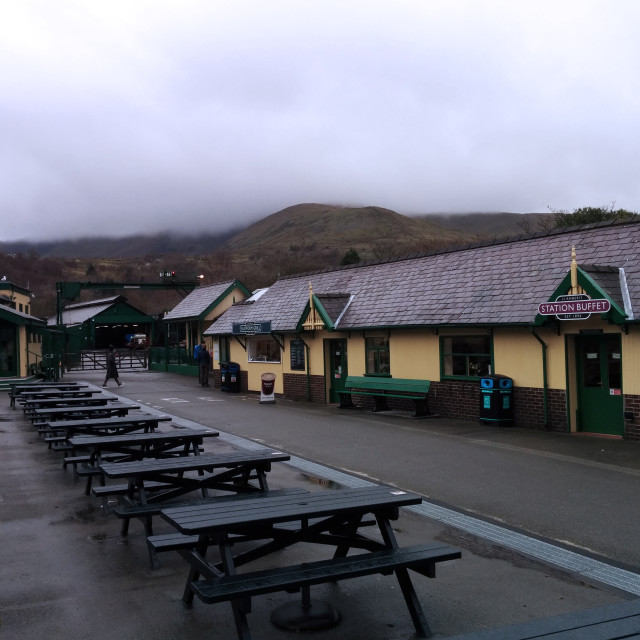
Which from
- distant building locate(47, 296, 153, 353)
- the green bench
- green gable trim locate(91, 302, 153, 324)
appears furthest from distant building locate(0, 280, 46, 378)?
green gable trim locate(91, 302, 153, 324)

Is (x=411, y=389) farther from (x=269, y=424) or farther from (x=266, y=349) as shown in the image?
(x=266, y=349)

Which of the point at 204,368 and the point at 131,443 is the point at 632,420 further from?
the point at 204,368

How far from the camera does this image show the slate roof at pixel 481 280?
14.2 m

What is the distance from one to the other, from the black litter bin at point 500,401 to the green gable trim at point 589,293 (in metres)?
1.66

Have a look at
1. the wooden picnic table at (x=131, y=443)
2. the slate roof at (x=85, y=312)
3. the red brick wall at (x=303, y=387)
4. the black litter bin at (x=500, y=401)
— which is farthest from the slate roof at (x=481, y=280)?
the slate roof at (x=85, y=312)

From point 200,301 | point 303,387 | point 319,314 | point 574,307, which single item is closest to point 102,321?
point 200,301

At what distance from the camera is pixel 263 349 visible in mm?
25094

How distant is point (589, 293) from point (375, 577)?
8.70 meters

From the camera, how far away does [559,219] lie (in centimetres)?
4478

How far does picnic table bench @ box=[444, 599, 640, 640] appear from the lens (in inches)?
139

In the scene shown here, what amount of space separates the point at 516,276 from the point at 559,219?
31668mm

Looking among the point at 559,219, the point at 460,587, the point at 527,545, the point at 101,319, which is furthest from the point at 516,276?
the point at 101,319

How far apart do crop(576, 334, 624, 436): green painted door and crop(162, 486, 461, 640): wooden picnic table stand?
363 inches

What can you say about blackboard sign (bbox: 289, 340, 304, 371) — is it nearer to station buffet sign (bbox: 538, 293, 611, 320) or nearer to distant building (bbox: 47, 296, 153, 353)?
station buffet sign (bbox: 538, 293, 611, 320)
